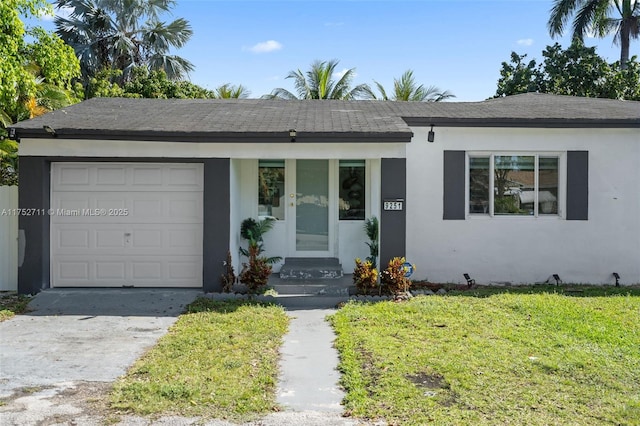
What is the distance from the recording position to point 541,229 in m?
10.4

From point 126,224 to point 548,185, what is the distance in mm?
8023

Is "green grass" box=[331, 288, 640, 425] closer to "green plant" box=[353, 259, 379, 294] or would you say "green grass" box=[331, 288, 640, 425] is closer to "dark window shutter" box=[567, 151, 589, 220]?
"green plant" box=[353, 259, 379, 294]

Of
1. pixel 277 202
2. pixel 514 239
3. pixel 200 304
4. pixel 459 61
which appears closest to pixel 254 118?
pixel 277 202

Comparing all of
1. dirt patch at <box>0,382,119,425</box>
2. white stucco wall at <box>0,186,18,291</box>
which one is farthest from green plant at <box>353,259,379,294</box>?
white stucco wall at <box>0,186,18,291</box>

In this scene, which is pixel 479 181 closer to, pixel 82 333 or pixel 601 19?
pixel 82 333

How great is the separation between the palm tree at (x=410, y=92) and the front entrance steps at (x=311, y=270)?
827 inches

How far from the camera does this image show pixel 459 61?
17422mm

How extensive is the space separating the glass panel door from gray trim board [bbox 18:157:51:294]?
4.57m

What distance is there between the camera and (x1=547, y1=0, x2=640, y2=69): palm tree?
26.8 metres

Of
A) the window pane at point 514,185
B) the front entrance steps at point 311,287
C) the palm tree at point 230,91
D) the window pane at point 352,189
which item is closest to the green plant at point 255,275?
the front entrance steps at point 311,287

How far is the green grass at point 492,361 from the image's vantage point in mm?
4492

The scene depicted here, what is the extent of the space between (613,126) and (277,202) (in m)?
6.61

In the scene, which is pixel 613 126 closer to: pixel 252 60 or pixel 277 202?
pixel 277 202

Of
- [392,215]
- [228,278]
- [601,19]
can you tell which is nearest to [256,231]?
[228,278]
